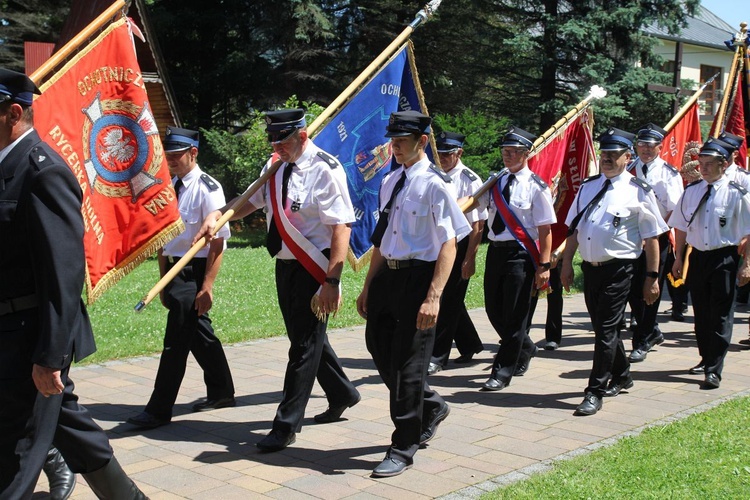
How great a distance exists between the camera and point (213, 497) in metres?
4.97

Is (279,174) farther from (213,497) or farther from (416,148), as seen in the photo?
(213,497)

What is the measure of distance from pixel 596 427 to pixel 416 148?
257cm

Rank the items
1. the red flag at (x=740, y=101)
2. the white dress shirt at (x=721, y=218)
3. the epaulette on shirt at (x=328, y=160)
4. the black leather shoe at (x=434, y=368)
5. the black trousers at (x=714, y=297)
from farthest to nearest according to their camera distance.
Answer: the red flag at (x=740, y=101)
the black leather shoe at (x=434, y=368)
the white dress shirt at (x=721, y=218)
the black trousers at (x=714, y=297)
the epaulette on shirt at (x=328, y=160)

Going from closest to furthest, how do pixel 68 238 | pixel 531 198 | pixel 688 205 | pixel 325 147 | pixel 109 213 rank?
pixel 68 238 < pixel 109 213 < pixel 325 147 < pixel 531 198 < pixel 688 205

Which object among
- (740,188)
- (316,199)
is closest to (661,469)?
(316,199)

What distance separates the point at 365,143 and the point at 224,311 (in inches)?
182

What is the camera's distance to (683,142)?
41.1 ft

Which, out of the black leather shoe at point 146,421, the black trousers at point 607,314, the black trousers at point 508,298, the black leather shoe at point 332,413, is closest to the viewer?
the black leather shoe at point 146,421

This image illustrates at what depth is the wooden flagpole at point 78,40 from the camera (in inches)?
215

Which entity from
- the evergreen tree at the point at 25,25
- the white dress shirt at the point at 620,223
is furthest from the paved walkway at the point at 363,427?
the evergreen tree at the point at 25,25

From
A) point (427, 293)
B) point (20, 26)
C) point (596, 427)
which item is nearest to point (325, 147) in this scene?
point (427, 293)

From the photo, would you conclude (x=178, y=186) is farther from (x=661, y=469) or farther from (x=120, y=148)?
(x=661, y=469)

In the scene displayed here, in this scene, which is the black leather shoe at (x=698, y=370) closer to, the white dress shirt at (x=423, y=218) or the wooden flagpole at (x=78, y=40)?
the white dress shirt at (x=423, y=218)

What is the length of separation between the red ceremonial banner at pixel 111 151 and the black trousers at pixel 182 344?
0.59 m
